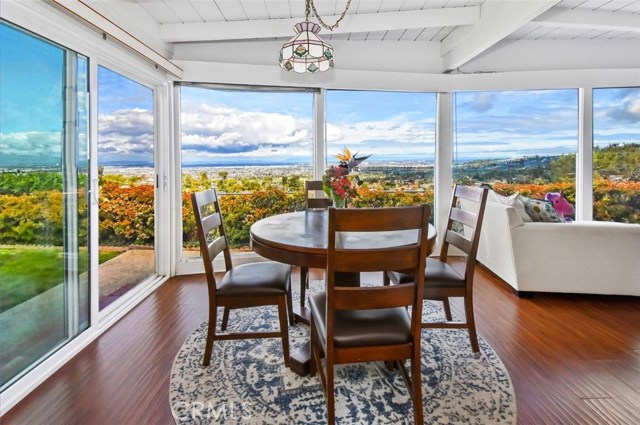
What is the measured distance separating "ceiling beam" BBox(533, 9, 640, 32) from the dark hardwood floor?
2.47 m

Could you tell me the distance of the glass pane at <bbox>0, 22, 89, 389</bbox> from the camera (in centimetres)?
182

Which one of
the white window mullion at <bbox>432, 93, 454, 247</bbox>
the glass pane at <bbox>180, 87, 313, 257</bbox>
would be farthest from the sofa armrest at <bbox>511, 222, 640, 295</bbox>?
the glass pane at <bbox>180, 87, 313, 257</bbox>

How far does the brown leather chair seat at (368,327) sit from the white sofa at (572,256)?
1853mm

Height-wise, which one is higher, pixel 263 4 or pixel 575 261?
pixel 263 4

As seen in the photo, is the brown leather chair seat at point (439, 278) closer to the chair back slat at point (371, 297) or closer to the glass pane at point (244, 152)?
the chair back slat at point (371, 297)

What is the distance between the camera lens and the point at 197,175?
12.7 feet

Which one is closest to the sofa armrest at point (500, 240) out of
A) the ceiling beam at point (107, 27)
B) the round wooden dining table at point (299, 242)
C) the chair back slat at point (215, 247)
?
the round wooden dining table at point (299, 242)

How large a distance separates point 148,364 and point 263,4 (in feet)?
9.44

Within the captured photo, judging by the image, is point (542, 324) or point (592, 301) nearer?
point (542, 324)

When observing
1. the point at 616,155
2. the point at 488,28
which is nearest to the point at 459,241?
the point at 488,28

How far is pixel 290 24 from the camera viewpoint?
331 cm

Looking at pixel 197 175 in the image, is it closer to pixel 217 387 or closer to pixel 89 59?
pixel 89 59

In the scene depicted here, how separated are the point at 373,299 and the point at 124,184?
254 cm

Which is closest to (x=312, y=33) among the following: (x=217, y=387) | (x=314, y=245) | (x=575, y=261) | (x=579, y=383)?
(x=314, y=245)
